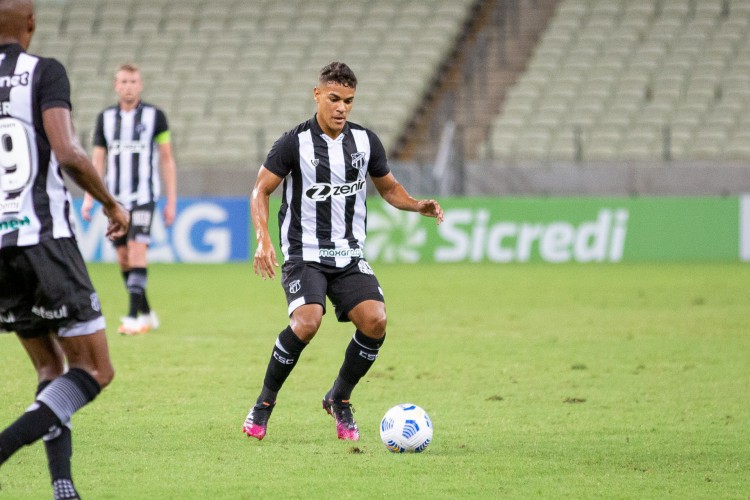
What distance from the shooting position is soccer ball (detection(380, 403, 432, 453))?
6.18m

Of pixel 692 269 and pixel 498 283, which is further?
pixel 692 269

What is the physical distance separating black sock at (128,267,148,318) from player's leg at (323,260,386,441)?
15.9 feet

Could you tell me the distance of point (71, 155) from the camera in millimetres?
4559

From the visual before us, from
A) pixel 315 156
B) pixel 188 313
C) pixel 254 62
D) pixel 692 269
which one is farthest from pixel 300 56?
pixel 315 156

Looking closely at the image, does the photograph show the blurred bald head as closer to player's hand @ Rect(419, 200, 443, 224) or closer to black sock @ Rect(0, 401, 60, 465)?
black sock @ Rect(0, 401, 60, 465)

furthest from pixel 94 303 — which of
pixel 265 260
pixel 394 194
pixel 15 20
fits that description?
pixel 394 194

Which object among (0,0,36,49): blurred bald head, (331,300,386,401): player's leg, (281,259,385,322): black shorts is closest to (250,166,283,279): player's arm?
(281,259,385,322): black shorts

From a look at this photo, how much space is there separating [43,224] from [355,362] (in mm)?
2387

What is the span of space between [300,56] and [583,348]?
1605 cm

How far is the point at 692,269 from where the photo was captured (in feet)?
62.6

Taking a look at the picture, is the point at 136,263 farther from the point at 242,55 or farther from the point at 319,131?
the point at 242,55

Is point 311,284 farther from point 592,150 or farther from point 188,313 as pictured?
point 592,150

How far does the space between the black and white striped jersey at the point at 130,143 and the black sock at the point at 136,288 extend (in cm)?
62

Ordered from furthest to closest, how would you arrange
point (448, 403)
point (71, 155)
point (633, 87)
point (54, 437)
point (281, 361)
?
1. point (633, 87)
2. point (448, 403)
3. point (281, 361)
4. point (54, 437)
5. point (71, 155)
